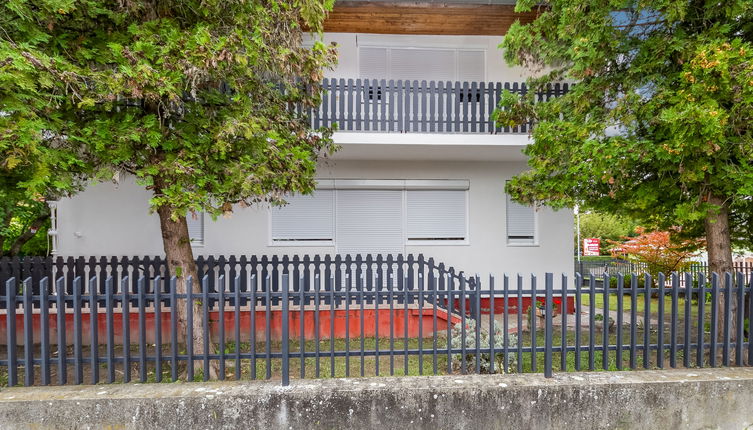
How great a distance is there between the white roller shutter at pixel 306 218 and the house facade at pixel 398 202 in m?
0.02

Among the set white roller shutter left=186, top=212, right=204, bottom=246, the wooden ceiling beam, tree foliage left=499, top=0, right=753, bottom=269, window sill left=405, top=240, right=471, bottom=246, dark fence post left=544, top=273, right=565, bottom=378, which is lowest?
dark fence post left=544, top=273, right=565, bottom=378

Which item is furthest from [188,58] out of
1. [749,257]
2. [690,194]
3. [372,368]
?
[749,257]

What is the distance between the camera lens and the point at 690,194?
193 inches

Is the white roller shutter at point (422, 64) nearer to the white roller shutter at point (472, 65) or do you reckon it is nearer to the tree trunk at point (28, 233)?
the white roller shutter at point (472, 65)

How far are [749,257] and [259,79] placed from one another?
24.6m

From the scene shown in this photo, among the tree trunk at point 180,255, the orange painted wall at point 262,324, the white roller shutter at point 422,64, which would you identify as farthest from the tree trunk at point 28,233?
the white roller shutter at point 422,64

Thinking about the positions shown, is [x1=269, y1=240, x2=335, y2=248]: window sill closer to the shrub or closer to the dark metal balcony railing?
the dark metal balcony railing

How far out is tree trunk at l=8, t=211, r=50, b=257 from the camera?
10578 mm

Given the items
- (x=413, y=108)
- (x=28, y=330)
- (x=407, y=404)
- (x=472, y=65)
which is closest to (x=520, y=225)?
(x=413, y=108)

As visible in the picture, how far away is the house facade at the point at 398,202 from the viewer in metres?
8.45

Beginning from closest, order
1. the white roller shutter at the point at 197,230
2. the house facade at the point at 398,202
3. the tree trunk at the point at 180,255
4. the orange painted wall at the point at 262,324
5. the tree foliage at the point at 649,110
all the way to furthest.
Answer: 1. the tree foliage at the point at 649,110
2. the tree trunk at the point at 180,255
3. the orange painted wall at the point at 262,324
4. the house facade at the point at 398,202
5. the white roller shutter at the point at 197,230

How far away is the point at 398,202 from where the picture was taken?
9.02m

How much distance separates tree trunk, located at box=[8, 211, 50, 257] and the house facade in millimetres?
3199

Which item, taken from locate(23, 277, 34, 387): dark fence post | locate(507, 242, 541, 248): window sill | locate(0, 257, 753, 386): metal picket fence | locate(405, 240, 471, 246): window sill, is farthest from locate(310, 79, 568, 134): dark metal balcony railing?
locate(23, 277, 34, 387): dark fence post
